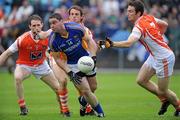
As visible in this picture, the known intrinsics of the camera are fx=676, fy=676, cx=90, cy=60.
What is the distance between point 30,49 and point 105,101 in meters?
4.32

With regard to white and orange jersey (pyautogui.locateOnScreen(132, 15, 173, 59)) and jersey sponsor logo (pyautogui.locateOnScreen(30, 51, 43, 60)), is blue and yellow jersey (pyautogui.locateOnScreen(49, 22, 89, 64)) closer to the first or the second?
white and orange jersey (pyautogui.locateOnScreen(132, 15, 173, 59))

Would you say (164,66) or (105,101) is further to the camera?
(105,101)

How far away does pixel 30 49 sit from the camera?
16062 millimetres

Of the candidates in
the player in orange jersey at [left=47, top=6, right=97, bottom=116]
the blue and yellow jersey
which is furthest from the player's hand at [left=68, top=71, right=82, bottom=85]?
the player in orange jersey at [left=47, top=6, right=97, bottom=116]

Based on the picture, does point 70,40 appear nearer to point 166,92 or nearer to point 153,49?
point 153,49

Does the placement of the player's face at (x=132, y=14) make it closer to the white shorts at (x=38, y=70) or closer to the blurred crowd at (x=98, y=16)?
the white shorts at (x=38, y=70)

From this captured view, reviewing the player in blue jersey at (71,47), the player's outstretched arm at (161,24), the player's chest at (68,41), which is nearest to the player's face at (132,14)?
the player's outstretched arm at (161,24)

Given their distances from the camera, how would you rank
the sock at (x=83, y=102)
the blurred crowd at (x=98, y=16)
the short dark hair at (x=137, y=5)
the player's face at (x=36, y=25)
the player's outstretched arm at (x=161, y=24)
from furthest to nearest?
the blurred crowd at (x=98, y=16) < the player's face at (x=36, y=25) < the sock at (x=83, y=102) < the player's outstretched arm at (x=161, y=24) < the short dark hair at (x=137, y=5)

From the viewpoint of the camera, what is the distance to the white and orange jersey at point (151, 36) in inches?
559

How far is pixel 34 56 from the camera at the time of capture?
53.1ft

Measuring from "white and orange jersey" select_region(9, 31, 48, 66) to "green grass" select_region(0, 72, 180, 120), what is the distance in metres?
1.25

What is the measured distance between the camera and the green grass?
602 inches

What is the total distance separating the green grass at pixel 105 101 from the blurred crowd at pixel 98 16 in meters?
2.47

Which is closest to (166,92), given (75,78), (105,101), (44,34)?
(75,78)
